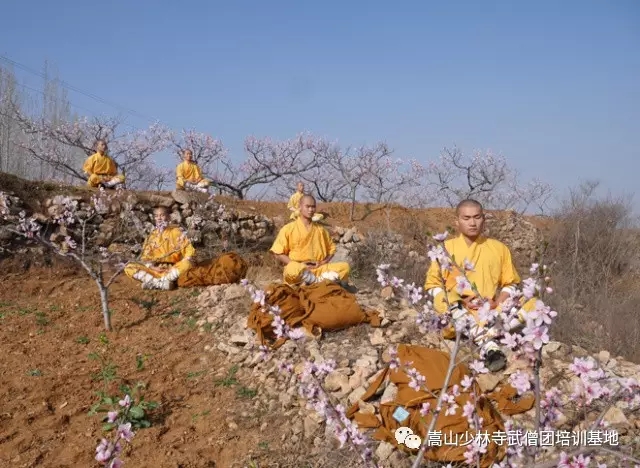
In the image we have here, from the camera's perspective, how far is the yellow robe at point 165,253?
20.9ft

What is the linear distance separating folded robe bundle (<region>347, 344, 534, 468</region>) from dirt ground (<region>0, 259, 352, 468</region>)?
0.53m

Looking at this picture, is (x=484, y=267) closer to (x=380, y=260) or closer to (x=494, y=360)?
(x=494, y=360)

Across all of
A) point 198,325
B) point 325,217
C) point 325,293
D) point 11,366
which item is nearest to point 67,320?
point 11,366

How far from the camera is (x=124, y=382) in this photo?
4.01 m

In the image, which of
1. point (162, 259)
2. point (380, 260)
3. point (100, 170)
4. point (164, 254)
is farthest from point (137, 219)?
point (380, 260)

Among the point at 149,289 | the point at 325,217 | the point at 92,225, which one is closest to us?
the point at 149,289

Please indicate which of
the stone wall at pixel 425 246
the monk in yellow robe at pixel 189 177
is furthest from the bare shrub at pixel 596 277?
the monk in yellow robe at pixel 189 177

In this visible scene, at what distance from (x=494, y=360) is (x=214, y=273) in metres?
3.92

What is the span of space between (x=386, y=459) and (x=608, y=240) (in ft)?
35.8

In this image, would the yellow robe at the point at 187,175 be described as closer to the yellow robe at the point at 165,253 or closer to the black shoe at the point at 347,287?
the yellow robe at the point at 165,253

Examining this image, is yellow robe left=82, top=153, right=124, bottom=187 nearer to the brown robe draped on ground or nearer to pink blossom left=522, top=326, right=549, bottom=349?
the brown robe draped on ground

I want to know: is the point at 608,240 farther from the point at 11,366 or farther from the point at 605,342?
the point at 11,366

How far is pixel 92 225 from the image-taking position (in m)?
8.50

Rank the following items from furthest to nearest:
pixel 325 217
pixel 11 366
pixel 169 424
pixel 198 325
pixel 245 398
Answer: pixel 325 217 < pixel 198 325 < pixel 11 366 < pixel 245 398 < pixel 169 424
